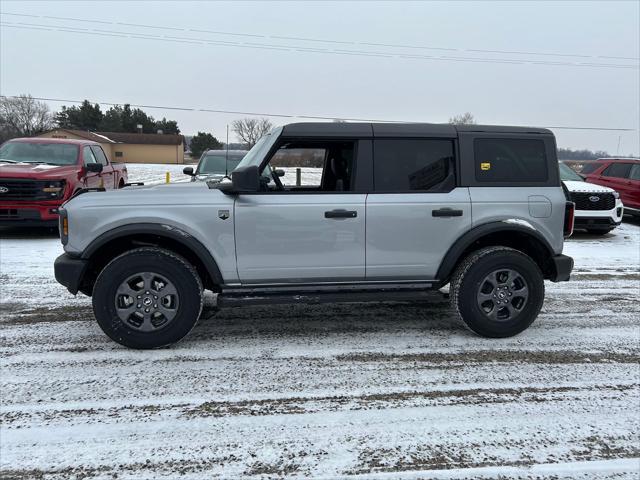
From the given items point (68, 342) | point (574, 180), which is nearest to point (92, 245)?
point (68, 342)

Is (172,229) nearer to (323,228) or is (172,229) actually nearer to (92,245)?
(92,245)

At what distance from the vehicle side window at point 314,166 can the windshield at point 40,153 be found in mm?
6936

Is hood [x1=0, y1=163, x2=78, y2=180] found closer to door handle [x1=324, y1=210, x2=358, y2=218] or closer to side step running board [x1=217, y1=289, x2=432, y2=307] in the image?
side step running board [x1=217, y1=289, x2=432, y2=307]

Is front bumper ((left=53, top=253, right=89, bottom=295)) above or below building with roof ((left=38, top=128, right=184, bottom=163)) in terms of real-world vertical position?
below

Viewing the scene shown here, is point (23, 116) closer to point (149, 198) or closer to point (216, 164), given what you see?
point (216, 164)

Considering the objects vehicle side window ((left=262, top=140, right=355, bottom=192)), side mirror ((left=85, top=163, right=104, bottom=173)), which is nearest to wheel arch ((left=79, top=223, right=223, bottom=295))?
vehicle side window ((left=262, top=140, right=355, bottom=192))

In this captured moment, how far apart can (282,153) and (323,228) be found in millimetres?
826

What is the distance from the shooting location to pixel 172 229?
3.87 meters

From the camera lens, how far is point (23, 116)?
67750 millimetres

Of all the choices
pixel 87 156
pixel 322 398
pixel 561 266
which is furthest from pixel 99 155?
pixel 561 266

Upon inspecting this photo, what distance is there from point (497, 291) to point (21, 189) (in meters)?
8.43

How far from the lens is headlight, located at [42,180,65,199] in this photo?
28.0 feet

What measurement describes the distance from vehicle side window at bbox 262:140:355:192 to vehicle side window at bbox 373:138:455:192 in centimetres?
27

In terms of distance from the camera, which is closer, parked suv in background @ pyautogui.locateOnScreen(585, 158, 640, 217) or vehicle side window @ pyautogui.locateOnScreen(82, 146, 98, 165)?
vehicle side window @ pyautogui.locateOnScreen(82, 146, 98, 165)
